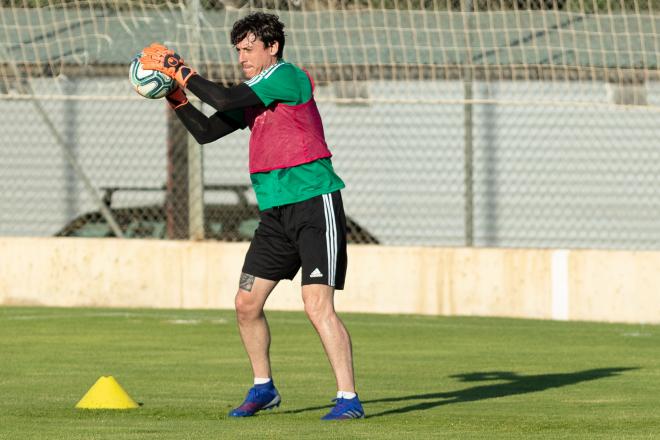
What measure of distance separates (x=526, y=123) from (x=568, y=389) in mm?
7715

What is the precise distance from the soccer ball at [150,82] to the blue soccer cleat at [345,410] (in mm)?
1772

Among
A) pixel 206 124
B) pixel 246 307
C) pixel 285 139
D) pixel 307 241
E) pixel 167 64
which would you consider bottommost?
pixel 246 307

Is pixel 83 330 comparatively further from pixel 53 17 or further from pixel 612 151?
pixel 612 151

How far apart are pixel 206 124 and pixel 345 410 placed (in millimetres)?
1672

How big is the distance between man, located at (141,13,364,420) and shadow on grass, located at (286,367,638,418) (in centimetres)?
41

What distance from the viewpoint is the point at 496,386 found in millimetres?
9992

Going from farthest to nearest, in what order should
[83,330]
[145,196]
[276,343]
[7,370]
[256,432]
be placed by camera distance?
[145,196] < [83,330] < [276,343] < [7,370] < [256,432]

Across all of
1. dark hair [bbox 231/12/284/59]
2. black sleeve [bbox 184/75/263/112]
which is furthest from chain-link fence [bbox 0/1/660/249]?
black sleeve [bbox 184/75/263/112]

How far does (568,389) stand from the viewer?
9773mm

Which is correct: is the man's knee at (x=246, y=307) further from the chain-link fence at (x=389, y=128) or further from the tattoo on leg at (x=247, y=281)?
the chain-link fence at (x=389, y=128)

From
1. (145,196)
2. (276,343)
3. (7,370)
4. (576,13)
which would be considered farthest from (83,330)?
(576,13)

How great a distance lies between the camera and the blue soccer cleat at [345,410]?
8.09 m

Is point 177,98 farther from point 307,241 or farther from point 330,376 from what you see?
point 330,376

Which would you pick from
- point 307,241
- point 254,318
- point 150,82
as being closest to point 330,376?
point 254,318
